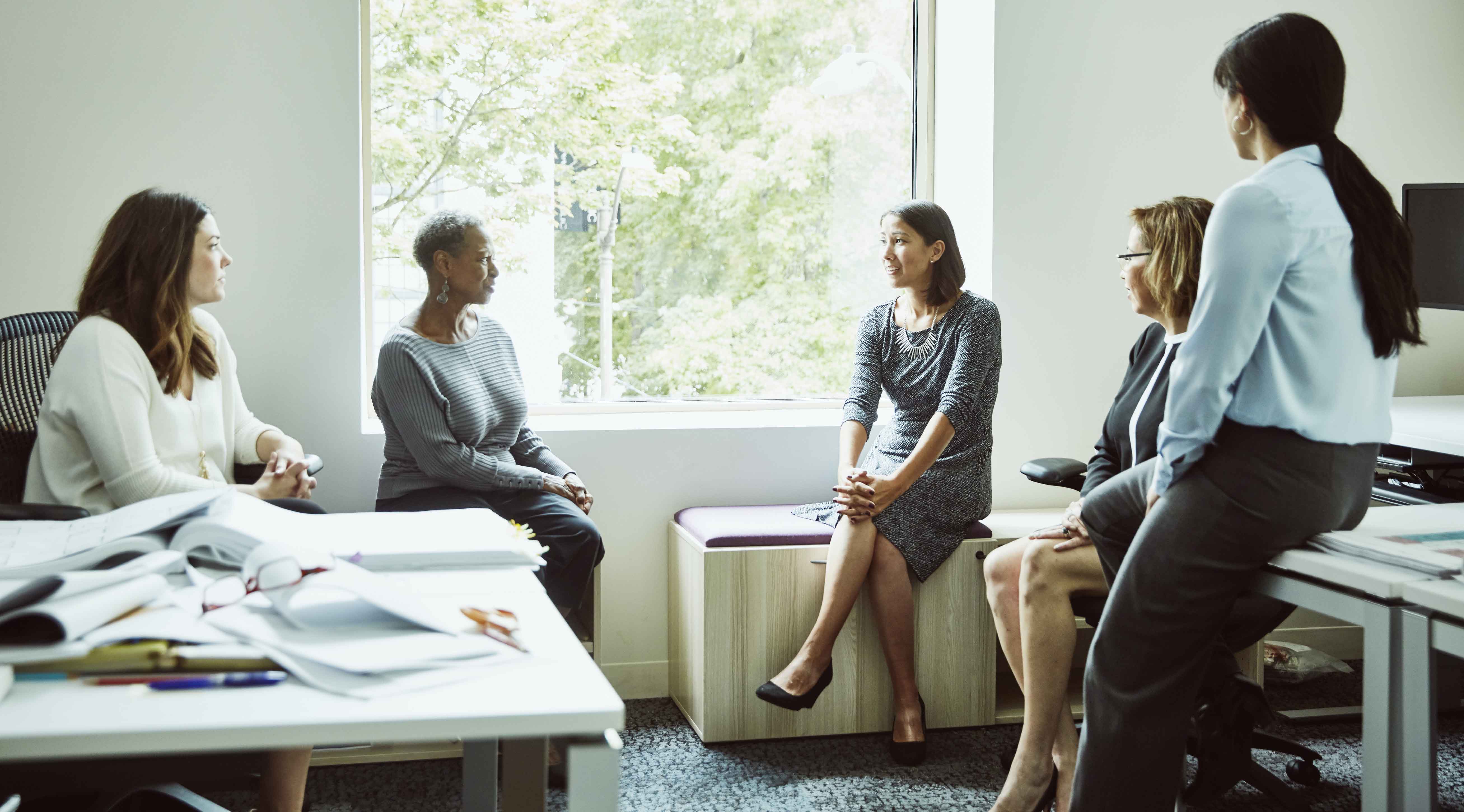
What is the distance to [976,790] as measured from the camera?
251 cm

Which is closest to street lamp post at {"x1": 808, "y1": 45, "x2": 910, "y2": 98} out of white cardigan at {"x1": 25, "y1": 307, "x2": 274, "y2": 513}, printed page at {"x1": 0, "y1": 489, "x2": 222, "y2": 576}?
white cardigan at {"x1": 25, "y1": 307, "x2": 274, "y2": 513}

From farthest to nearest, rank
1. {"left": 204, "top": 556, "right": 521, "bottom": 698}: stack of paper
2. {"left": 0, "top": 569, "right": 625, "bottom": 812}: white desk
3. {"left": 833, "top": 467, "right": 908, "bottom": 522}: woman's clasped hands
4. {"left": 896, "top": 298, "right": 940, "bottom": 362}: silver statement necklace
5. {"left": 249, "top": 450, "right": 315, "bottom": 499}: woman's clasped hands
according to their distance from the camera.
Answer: {"left": 896, "top": 298, "right": 940, "bottom": 362}: silver statement necklace, {"left": 833, "top": 467, "right": 908, "bottom": 522}: woman's clasped hands, {"left": 249, "top": 450, "right": 315, "bottom": 499}: woman's clasped hands, {"left": 204, "top": 556, "right": 521, "bottom": 698}: stack of paper, {"left": 0, "top": 569, "right": 625, "bottom": 812}: white desk

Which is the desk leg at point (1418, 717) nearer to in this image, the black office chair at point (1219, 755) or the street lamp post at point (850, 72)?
the black office chair at point (1219, 755)

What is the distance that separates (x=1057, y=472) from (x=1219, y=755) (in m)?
0.82

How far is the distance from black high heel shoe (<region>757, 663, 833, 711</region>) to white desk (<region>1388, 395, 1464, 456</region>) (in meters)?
1.37

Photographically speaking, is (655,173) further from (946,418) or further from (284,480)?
(284,480)

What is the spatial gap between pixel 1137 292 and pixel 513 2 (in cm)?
200

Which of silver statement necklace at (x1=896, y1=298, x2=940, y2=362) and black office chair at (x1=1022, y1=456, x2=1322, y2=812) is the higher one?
silver statement necklace at (x1=896, y1=298, x2=940, y2=362)

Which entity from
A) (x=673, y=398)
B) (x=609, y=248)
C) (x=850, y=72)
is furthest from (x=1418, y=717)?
(x=850, y=72)

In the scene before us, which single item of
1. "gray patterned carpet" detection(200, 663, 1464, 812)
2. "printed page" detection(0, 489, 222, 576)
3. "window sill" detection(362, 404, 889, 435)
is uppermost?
"window sill" detection(362, 404, 889, 435)

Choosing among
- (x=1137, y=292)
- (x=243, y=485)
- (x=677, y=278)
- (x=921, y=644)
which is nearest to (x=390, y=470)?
(x=243, y=485)

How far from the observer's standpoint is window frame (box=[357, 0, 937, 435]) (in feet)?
10.1

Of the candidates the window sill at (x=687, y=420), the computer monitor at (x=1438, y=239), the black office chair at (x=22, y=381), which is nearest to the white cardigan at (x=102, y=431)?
the black office chair at (x=22, y=381)

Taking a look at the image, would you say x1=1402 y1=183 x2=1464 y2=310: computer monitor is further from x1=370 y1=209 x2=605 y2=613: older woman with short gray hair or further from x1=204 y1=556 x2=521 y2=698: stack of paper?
x1=204 y1=556 x2=521 y2=698: stack of paper
